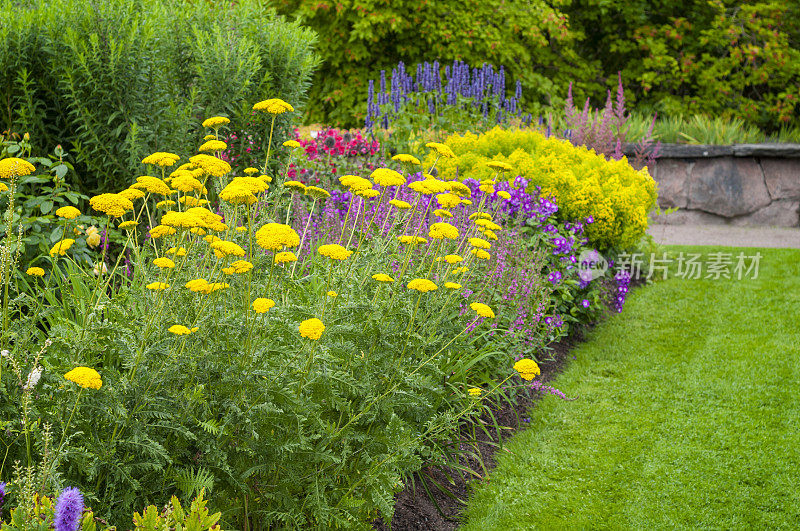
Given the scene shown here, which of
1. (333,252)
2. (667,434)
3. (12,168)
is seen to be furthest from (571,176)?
(12,168)

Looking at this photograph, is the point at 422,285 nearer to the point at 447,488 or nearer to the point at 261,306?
the point at 261,306

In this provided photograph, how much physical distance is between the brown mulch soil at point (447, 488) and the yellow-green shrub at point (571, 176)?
74.1 inches

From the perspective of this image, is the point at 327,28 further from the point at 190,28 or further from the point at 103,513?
the point at 103,513

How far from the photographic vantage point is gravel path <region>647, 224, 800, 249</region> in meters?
8.55

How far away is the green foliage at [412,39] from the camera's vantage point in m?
11.3

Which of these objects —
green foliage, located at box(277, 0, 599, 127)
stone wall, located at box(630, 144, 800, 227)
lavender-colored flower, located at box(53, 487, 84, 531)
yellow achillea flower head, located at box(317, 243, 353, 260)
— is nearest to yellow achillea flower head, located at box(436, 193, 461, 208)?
yellow achillea flower head, located at box(317, 243, 353, 260)

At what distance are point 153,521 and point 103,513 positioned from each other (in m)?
0.51

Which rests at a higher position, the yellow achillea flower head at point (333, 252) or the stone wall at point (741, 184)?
the yellow achillea flower head at point (333, 252)

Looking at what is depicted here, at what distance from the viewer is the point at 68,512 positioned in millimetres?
1584

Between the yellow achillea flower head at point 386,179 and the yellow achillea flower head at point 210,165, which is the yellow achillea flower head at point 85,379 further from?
the yellow achillea flower head at point 386,179

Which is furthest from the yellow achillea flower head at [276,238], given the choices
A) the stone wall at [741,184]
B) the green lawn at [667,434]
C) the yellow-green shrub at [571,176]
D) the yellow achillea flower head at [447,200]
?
the stone wall at [741,184]

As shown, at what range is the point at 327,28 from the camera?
12.1 m

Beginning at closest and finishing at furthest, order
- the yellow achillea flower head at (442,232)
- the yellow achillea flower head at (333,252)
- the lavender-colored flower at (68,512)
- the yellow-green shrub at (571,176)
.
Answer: the lavender-colored flower at (68,512)
the yellow achillea flower head at (333,252)
the yellow achillea flower head at (442,232)
the yellow-green shrub at (571,176)

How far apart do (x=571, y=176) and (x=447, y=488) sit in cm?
302
